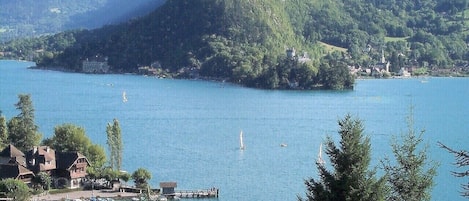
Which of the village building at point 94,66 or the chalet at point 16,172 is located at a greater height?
the village building at point 94,66

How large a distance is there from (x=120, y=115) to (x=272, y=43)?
6470 centimetres

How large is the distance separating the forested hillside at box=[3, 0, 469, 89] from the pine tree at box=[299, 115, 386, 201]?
296 ft

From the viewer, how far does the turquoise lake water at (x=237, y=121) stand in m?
38.7

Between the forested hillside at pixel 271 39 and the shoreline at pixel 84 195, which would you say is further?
the forested hillside at pixel 271 39

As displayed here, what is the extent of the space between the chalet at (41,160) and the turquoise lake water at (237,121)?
481cm

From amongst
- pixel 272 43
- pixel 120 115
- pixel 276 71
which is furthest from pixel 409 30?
pixel 120 115

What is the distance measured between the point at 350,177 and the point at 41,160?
23892 mm

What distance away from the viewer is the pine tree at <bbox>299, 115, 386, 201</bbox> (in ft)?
36.1

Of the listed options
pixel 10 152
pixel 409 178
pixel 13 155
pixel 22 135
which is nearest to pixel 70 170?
pixel 13 155

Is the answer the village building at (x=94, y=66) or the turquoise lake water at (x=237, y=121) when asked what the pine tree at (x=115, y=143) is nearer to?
the turquoise lake water at (x=237, y=121)

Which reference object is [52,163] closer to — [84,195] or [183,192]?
[84,195]

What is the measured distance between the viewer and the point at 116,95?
8325cm

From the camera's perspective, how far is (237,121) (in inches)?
2491

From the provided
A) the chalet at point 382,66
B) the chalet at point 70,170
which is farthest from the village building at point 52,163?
the chalet at point 382,66
